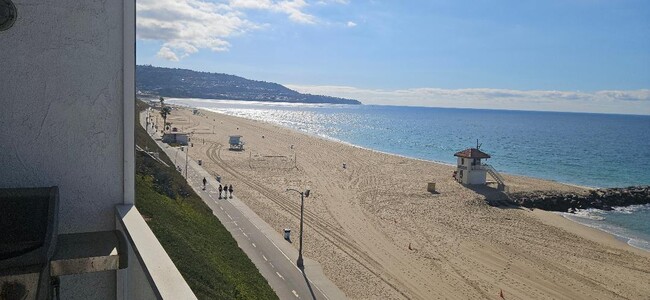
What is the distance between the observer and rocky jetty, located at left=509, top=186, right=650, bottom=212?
35.8 metres

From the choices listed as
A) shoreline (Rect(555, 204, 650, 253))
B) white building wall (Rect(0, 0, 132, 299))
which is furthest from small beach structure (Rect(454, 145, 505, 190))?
white building wall (Rect(0, 0, 132, 299))

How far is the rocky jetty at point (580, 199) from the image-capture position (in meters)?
35.8

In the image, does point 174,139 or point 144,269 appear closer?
point 144,269

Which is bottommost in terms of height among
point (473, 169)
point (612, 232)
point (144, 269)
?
point (612, 232)

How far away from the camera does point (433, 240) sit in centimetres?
2420

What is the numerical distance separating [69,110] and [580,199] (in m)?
42.1

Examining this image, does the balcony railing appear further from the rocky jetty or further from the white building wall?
the rocky jetty

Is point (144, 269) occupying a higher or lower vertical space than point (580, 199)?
higher

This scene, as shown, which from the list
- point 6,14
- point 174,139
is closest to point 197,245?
point 6,14

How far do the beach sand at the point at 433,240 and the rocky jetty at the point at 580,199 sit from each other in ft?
6.25

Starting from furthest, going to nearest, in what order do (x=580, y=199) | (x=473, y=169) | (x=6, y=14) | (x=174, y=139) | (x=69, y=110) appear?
1. (x=174, y=139)
2. (x=473, y=169)
3. (x=580, y=199)
4. (x=69, y=110)
5. (x=6, y=14)

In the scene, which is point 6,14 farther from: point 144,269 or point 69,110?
point 144,269

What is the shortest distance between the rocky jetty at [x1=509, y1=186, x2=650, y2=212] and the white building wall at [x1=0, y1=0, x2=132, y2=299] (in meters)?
36.2

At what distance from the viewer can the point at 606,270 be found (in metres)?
21.4
